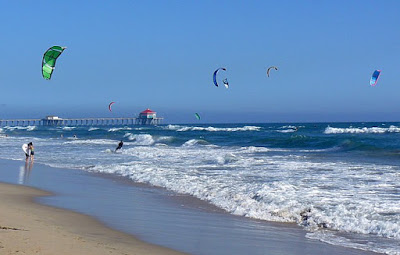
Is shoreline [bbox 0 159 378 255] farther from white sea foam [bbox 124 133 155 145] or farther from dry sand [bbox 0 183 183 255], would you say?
white sea foam [bbox 124 133 155 145]

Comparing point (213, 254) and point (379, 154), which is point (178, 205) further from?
point (379, 154)

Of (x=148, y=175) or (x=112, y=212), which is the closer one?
(x=112, y=212)

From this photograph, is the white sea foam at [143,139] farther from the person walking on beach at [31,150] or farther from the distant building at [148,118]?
the distant building at [148,118]

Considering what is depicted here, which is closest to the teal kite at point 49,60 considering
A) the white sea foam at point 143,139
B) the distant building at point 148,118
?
the white sea foam at point 143,139

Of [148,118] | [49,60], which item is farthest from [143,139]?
[148,118]

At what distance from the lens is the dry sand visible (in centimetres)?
631

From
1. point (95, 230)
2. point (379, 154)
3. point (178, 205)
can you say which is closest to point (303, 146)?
point (379, 154)

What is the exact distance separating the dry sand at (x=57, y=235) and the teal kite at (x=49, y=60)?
7.78 meters

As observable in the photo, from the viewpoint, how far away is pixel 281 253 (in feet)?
23.1

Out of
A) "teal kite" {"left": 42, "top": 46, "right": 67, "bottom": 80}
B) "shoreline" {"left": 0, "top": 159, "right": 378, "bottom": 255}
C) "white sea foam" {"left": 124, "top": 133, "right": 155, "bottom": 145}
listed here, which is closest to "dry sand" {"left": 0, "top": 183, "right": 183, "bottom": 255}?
"shoreline" {"left": 0, "top": 159, "right": 378, "bottom": 255}

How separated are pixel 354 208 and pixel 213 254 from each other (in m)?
3.91

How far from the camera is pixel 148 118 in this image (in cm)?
11144

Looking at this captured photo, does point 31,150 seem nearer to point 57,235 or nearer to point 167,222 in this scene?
point 167,222

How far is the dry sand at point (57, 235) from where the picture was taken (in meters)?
6.31
